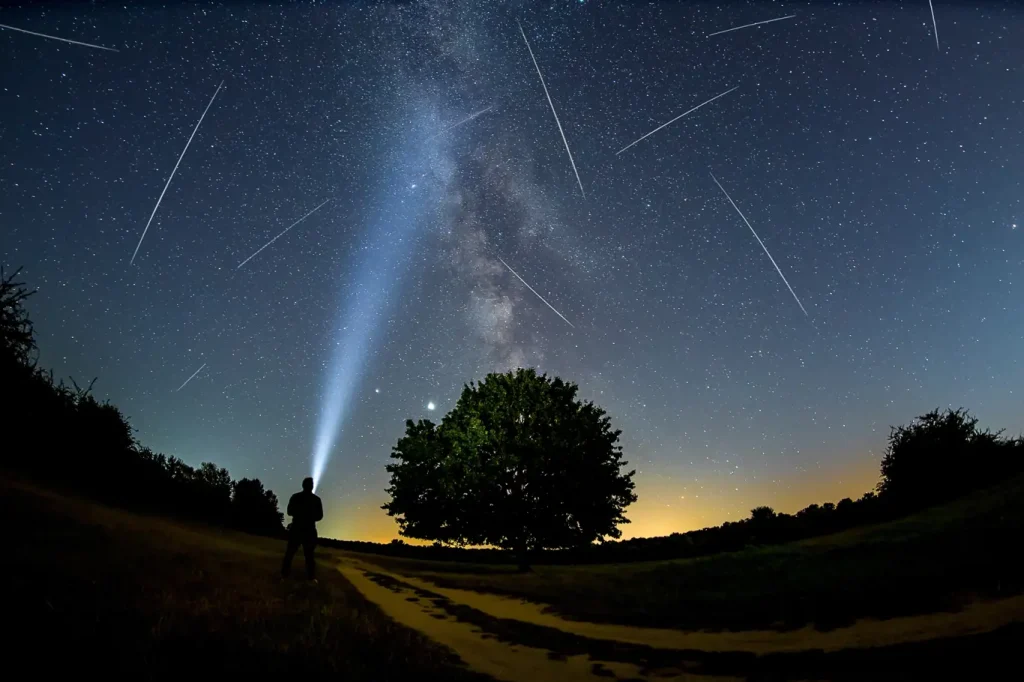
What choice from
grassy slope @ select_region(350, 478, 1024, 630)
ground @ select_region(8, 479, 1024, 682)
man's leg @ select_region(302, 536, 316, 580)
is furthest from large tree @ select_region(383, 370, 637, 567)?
man's leg @ select_region(302, 536, 316, 580)

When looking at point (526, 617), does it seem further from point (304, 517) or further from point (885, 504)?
point (885, 504)

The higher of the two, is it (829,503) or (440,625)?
(829,503)

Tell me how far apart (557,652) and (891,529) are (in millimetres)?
16422

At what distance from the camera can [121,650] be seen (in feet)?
15.6

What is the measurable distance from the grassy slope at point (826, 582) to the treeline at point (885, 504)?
6.41 meters

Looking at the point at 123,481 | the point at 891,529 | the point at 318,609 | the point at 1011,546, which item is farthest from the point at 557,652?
the point at 123,481

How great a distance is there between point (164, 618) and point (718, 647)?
8.20 meters

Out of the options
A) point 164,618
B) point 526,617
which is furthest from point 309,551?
point 164,618

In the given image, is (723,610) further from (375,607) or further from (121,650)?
(121,650)

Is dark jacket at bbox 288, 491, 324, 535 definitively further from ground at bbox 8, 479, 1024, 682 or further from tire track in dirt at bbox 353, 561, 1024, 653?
tire track in dirt at bbox 353, 561, 1024, 653

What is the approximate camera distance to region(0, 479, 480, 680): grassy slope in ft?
15.6

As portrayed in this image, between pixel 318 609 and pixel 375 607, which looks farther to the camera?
pixel 375 607

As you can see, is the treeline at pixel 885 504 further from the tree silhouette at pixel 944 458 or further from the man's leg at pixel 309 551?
the man's leg at pixel 309 551

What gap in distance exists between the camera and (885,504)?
25.2 m
